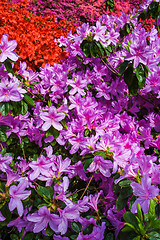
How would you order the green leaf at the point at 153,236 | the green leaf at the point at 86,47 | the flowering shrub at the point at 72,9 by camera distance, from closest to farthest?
the green leaf at the point at 153,236 → the green leaf at the point at 86,47 → the flowering shrub at the point at 72,9

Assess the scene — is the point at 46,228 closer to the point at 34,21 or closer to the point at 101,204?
the point at 101,204

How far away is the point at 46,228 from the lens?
970 millimetres

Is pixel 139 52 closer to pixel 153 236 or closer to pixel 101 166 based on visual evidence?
pixel 101 166

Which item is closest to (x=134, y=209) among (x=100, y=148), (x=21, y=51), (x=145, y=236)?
(x=145, y=236)

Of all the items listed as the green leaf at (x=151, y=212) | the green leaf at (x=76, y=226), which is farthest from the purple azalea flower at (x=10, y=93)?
the green leaf at (x=151, y=212)

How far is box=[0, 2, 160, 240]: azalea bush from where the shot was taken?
37.2 inches

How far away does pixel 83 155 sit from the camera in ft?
4.31

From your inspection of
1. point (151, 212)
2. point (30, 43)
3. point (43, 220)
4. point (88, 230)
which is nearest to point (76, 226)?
point (88, 230)

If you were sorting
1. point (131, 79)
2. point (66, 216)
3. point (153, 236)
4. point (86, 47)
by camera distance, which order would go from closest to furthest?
point (153, 236)
point (66, 216)
point (131, 79)
point (86, 47)

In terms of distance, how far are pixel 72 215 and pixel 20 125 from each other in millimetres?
862

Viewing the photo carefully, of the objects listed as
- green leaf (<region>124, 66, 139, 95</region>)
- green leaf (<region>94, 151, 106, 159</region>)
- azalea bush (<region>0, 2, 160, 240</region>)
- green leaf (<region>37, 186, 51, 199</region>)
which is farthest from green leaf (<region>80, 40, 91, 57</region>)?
green leaf (<region>37, 186, 51, 199</region>)

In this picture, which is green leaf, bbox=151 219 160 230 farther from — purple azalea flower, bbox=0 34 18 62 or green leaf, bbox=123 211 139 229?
purple azalea flower, bbox=0 34 18 62

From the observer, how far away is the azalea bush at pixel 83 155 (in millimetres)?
945

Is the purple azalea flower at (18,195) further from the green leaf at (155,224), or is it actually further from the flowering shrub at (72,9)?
the flowering shrub at (72,9)
